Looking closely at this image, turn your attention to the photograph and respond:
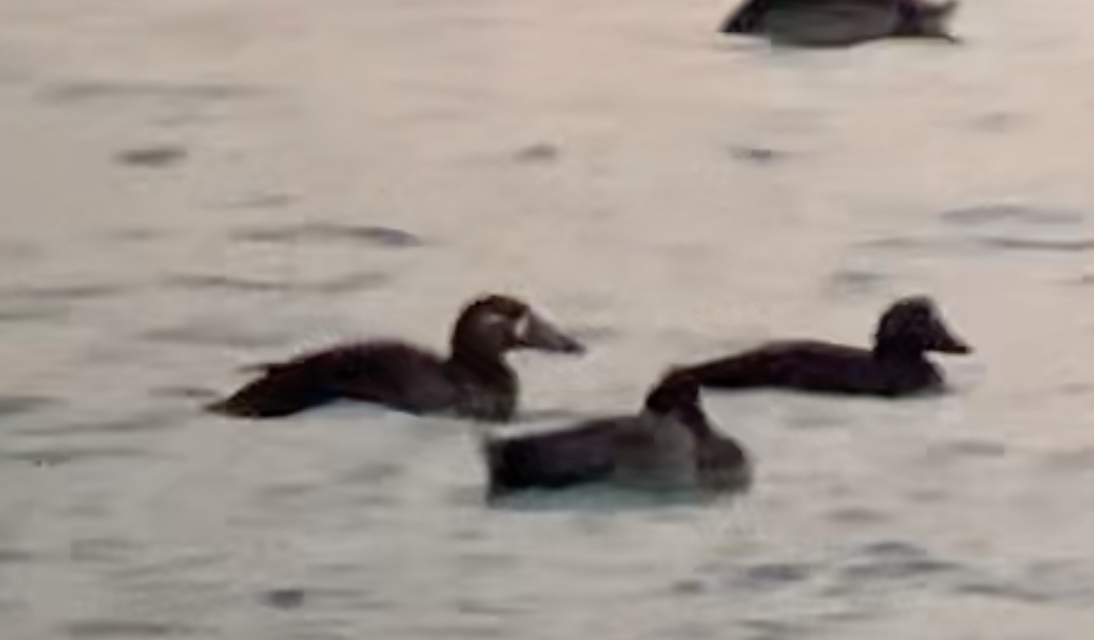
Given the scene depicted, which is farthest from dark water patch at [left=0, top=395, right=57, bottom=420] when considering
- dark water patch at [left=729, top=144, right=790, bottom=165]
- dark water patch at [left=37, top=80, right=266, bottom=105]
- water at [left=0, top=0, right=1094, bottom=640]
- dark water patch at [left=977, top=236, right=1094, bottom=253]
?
dark water patch at [left=977, top=236, right=1094, bottom=253]

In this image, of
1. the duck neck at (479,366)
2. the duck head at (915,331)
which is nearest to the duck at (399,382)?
the duck neck at (479,366)

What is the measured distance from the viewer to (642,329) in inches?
88.2

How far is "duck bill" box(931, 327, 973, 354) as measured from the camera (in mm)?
2213

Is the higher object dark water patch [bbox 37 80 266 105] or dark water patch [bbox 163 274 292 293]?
dark water patch [bbox 37 80 266 105]

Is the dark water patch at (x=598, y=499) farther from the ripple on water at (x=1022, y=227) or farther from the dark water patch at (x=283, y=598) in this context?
the ripple on water at (x=1022, y=227)

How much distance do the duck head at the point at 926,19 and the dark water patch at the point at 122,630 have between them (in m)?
0.60

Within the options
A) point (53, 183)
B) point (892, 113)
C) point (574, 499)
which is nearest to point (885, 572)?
point (574, 499)

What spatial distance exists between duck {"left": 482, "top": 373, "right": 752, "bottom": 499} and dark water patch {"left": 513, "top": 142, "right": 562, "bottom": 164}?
0.20 meters

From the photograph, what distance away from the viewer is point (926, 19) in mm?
2400

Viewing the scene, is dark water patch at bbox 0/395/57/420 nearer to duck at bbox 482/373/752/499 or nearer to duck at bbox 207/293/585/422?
duck at bbox 207/293/585/422

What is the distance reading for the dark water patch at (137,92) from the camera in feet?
7.66

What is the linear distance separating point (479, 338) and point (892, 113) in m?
0.31

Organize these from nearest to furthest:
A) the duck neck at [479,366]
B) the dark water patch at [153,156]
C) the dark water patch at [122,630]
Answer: the dark water patch at [122,630], the duck neck at [479,366], the dark water patch at [153,156]

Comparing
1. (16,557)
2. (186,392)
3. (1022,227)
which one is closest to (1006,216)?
(1022,227)
